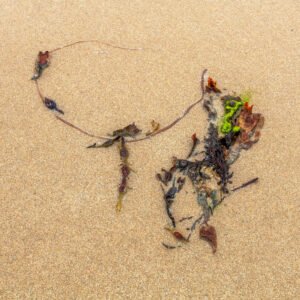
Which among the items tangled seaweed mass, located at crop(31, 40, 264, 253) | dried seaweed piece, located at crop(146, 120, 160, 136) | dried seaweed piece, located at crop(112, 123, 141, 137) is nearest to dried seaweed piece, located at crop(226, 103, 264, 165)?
tangled seaweed mass, located at crop(31, 40, 264, 253)

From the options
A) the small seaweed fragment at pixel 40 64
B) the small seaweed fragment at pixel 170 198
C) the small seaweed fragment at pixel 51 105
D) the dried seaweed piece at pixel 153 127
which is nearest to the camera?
the small seaweed fragment at pixel 170 198

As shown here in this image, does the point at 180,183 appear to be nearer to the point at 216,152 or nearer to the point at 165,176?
the point at 165,176

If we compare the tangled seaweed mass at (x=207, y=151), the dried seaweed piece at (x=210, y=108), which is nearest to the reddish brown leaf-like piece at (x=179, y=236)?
the tangled seaweed mass at (x=207, y=151)

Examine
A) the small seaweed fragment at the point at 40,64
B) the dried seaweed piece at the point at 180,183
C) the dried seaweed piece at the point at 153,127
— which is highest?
the small seaweed fragment at the point at 40,64

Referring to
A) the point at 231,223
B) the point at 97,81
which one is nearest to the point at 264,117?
the point at 231,223

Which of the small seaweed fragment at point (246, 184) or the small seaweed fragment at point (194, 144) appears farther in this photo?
the small seaweed fragment at point (194, 144)

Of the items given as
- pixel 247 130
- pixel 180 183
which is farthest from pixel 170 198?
pixel 247 130

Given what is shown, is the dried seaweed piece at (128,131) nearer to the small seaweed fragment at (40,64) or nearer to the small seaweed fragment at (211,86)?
the small seaweed fragment at (211,86)

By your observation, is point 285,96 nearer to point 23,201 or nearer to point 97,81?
point 97,81
